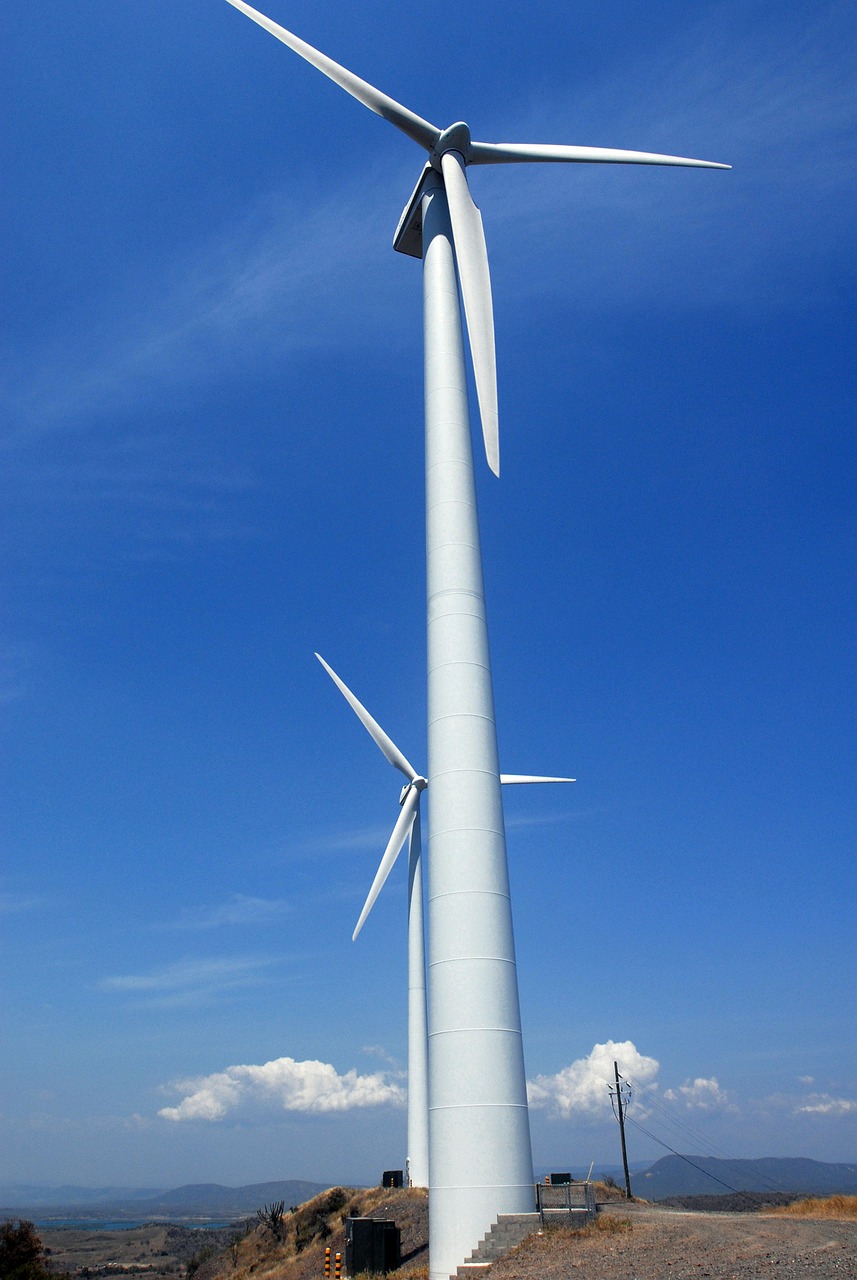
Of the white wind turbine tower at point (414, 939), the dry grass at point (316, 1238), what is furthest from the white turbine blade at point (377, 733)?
the dry grass at point (316, 1238)

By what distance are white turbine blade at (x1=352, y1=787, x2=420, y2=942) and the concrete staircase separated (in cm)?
2723

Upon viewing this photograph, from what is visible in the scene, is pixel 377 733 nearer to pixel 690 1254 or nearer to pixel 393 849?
pixel 393 849

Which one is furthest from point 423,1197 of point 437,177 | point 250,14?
point 250,14

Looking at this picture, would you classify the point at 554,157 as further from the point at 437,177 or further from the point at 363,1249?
the point at 363,1249

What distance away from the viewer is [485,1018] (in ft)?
67.3

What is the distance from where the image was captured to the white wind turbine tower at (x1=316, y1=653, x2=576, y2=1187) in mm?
46000

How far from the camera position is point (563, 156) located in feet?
98.2

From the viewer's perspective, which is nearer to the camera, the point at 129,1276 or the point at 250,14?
the point at 250,14

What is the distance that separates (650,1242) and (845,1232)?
15.4 feet

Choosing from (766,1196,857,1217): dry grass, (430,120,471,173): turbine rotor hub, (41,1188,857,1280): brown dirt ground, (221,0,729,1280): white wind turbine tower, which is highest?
(430,120,471,173): turbine rotor hub

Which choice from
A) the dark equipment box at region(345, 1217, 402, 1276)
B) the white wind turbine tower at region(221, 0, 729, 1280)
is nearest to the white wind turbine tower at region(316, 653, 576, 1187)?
the dark equipment box at region(345, 1217, 402, 1276)

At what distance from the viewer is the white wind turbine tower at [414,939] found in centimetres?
4600

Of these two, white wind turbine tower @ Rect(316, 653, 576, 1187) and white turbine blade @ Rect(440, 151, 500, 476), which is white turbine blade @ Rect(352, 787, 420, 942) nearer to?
white wind turbine tower @ Rect(316, 653, 576, 1187)

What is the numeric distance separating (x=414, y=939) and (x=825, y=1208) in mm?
23087
